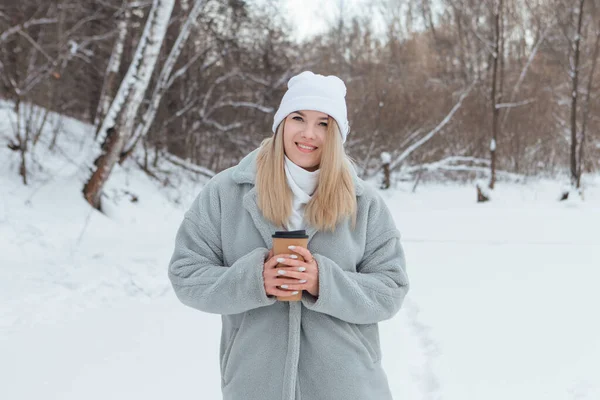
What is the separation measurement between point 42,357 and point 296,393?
264 centimetres

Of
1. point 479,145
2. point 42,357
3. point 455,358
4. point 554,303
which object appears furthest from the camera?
point 479,145

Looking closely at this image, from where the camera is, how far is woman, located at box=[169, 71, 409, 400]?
1518 millimetres

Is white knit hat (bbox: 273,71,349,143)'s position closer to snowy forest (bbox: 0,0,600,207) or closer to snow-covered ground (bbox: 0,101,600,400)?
snow-covered ground (bbox: 0,101,600,400)

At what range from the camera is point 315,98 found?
1.63m

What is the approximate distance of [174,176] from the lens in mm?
12430

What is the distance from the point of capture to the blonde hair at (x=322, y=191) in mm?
1589

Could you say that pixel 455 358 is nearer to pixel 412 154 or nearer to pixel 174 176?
pixel 174 176

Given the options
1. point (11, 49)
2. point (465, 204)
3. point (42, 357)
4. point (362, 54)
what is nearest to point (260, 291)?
point (42, 357)

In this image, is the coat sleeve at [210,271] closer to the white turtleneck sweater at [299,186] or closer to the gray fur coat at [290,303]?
the gray fur coat at [290,303]

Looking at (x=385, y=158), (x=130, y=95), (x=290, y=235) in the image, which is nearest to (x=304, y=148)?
(x=290, y=235)

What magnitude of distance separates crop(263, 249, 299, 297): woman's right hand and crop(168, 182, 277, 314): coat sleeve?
18mm

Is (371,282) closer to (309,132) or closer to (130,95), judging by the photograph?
(309,132)

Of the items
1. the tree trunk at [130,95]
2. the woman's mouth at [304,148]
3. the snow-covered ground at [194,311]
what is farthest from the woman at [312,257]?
the tree trunk at [130,95]

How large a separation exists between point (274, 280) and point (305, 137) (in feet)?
1.49
